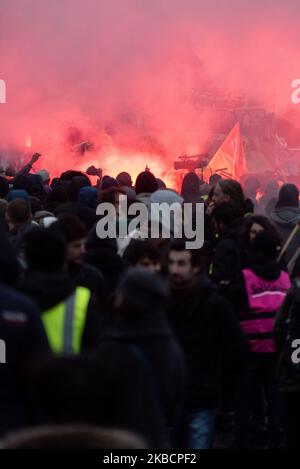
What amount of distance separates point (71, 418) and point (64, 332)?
43.2 inches

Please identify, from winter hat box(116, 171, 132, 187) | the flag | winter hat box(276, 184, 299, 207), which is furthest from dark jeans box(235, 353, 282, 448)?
the flag

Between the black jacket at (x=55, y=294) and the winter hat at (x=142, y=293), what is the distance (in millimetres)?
536

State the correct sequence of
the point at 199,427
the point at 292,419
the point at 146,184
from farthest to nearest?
the point at 146,184 < the point at 292,419 < the point at 199,427

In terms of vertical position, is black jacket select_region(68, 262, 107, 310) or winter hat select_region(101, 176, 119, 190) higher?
winter hat select_region(101, 176, 119, 190)

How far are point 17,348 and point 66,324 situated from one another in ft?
1.24

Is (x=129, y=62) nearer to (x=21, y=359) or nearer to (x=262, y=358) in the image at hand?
(x=262, y=358)

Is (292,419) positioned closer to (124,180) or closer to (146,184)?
(146,184)

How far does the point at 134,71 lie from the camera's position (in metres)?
16.2

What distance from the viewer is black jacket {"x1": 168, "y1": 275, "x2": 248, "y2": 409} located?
4723mm

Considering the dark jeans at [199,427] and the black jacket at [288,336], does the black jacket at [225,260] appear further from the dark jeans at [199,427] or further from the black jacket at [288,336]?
the dark jeans at [199,427]

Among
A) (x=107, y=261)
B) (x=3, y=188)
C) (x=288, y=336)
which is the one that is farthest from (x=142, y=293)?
(x=3, y=188)

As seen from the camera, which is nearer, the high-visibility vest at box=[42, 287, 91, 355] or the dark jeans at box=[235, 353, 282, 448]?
the high-visibility vest at box=[42, 287, 91, 355]

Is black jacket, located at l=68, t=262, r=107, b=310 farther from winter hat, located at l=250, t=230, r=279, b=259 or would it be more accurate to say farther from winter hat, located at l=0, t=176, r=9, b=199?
winter hat, located at l=0, t=176, r=9, b=199
